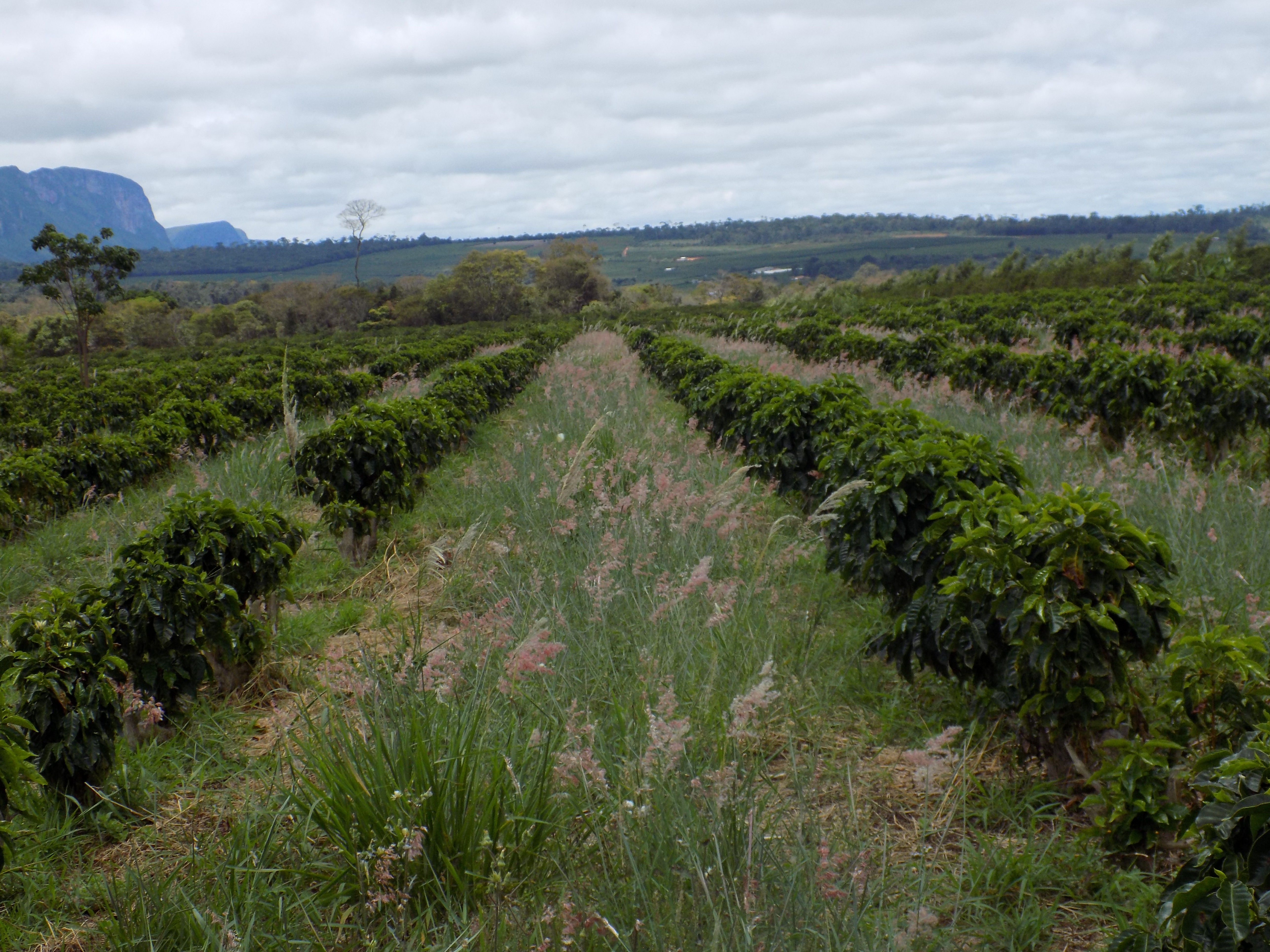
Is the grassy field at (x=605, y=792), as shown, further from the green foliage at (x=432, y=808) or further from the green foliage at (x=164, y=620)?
the green foliage at (x=164, y=620)

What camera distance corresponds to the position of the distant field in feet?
452

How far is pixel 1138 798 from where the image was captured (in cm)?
237

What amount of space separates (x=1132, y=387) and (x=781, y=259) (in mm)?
171402

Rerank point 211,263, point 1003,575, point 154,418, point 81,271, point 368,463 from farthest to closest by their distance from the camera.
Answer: point 211,263 < point 81,271 < point 154,418 < point 368,463 < point 1003,575

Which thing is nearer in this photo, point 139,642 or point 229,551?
point 139,642

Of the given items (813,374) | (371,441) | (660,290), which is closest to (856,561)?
(371,441)

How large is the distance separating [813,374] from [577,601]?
1006 cm

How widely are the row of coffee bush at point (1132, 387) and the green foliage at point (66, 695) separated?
8519 mm

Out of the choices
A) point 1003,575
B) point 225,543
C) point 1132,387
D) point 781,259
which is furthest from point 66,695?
point 781,259

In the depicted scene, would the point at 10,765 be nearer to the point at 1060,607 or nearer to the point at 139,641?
the point at 139,641

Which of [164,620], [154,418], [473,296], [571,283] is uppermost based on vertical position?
[571,283]

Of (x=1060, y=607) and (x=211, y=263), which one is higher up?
(x=211, y=263)

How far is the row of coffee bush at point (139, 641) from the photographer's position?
3008 millimetres

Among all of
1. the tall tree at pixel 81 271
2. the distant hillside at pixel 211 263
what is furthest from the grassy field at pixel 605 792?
the distant hillside at pixel 211 263
